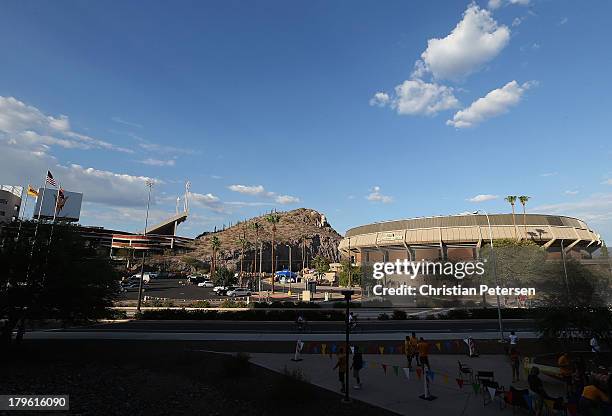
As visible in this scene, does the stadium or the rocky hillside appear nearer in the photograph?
the stadium

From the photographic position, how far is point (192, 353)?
1897 cm

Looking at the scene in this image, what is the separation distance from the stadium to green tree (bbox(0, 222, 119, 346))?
241 feet

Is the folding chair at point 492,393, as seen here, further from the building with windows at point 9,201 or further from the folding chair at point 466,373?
the building with windows at point 9,201

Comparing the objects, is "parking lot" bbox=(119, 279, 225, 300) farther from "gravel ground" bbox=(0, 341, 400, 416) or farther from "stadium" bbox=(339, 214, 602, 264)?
"stadium" bbox=(339, 214, 602, 264)

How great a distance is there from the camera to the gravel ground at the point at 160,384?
11.7 metres

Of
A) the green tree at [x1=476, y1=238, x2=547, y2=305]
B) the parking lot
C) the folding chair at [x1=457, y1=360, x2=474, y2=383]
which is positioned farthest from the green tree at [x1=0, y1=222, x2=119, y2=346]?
the green tree at [x1=476, y1=238, x2=547, y2=305]

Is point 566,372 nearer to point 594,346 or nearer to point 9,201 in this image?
point 594,346

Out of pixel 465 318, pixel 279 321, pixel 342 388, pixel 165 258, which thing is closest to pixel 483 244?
pixel 465 318

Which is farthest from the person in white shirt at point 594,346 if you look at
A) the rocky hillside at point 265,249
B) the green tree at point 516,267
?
the rocky hillside at point 265,249

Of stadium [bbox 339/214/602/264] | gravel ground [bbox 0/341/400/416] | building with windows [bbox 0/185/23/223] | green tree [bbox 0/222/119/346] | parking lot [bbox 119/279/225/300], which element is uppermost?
building with windows [bbox 0/185/23/223]

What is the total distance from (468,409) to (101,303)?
18388 mm

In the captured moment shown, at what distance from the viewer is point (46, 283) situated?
685 inches

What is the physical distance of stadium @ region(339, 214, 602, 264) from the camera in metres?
81.4

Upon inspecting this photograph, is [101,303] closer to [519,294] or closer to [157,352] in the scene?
[157,352]
